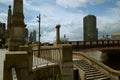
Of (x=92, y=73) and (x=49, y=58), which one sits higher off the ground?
(x=49, y=58)

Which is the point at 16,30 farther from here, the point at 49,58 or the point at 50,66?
the point at 50,66

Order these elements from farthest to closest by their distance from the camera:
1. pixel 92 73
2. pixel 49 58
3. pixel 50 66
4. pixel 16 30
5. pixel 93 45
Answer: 1. pixel 93 45
2. pixel 92 73
3. pixel 16 30
4. pixel 49 58
5. pixel 50 66

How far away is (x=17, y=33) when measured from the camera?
17531mm

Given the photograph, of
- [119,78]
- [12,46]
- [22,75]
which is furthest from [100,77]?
[22,75]

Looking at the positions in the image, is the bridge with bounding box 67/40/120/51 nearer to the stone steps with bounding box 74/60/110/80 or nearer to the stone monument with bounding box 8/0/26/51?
the stone steps with bounding box 74/60/110/80

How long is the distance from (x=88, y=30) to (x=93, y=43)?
206ft

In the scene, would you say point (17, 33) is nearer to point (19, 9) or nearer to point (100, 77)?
point (19, 9)

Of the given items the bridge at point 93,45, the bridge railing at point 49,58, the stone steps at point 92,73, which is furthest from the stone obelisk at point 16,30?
the bridge at point 93,45

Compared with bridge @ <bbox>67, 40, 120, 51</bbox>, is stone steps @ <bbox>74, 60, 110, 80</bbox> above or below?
below

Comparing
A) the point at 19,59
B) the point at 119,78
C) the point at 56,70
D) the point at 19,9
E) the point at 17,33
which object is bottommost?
the point at 119,78

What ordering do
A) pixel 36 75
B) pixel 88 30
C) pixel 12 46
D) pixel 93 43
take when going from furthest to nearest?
pixel 88 30 < pixel 93 43 < pixel 12 46 < pixel 36 75

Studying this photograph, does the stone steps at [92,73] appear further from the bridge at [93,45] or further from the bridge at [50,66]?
the bridge at [93,45]

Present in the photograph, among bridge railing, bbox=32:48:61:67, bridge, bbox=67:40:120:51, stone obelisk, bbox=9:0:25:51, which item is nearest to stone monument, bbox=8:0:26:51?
stone obelisk, bbox=9:0:25:51

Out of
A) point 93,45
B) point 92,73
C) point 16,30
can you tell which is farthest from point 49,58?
point 93,45
